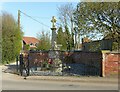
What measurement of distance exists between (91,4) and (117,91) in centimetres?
1000

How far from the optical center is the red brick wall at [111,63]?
20219 mm

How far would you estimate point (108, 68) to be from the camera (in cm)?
2027

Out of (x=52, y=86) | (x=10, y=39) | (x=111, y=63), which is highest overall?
(x=10, y=39)

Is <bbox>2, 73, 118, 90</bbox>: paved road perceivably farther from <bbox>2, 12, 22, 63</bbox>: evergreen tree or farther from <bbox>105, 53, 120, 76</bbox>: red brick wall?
<bbox>2, 12, 22, 63</bbox>: evergreen tree

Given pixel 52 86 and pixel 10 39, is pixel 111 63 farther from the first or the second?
pixel 10 39

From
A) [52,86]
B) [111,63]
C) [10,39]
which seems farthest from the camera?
[10,39]

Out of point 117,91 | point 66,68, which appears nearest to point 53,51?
point 66,68

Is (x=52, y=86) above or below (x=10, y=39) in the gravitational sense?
below

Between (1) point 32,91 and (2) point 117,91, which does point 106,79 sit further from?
(1) point 32,91

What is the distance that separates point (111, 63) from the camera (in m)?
20.3

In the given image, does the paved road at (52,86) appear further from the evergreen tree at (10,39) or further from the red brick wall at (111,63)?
the evergreen tree at (10,39)

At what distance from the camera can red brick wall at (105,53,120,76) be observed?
20.2 m

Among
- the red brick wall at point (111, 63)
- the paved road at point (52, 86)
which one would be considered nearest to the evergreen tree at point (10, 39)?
the red brick wall at point (111, 63)

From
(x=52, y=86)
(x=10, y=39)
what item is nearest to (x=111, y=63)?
(x=52, y=86)
